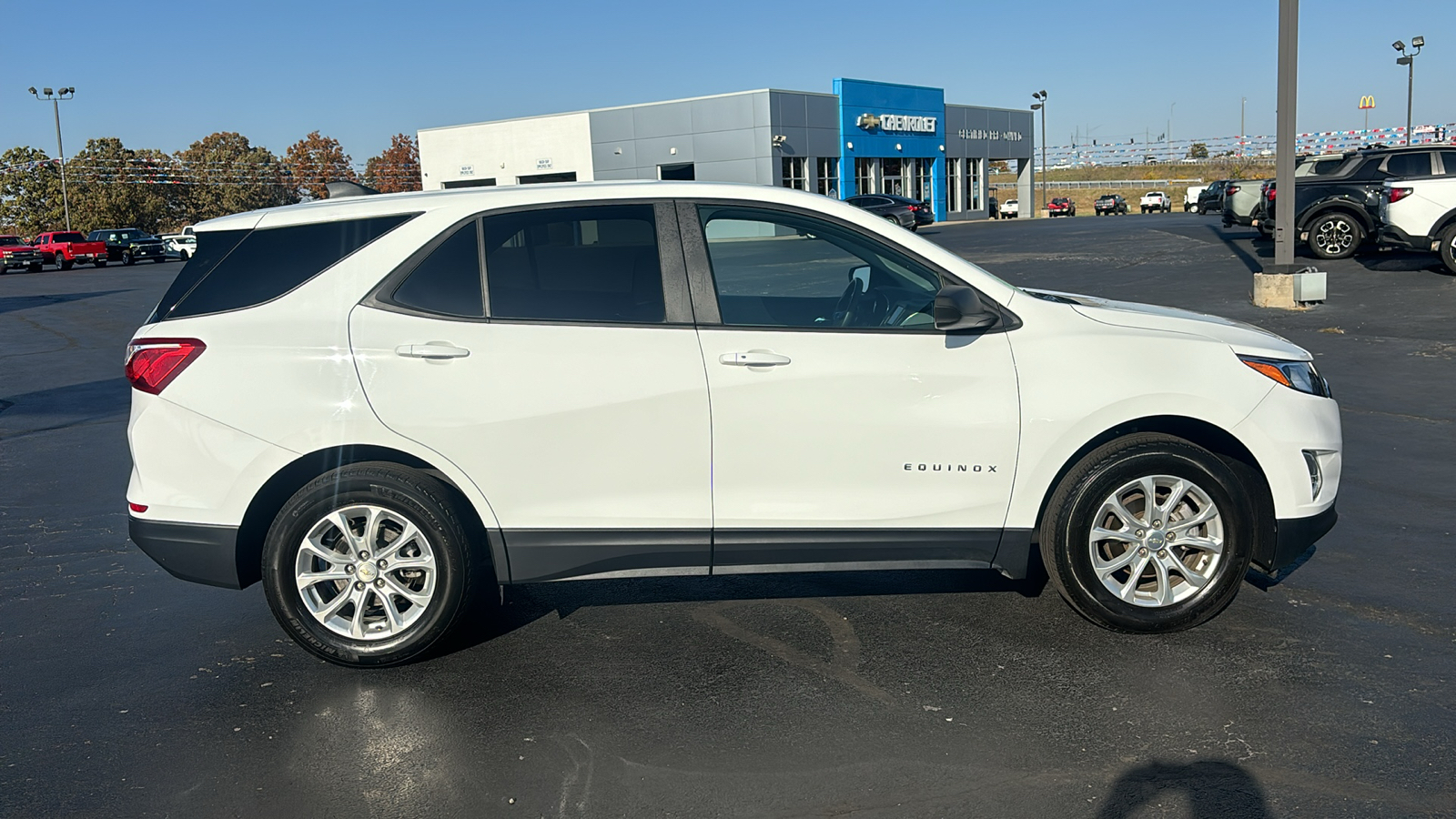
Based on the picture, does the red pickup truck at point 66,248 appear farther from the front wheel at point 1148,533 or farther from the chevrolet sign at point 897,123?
the front wheel at point 1148,533

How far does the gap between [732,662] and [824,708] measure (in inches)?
22.0

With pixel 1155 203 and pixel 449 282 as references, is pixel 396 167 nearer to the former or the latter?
pixel 1155 203

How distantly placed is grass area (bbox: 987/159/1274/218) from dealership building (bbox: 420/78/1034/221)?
10989 millimetres

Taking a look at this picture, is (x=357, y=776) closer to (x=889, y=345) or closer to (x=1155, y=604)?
(x=889, y=345)

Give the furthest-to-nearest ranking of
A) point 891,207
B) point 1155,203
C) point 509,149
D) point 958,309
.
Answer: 1. point 1155,203
2. point 509,149
3. point 891,207
4. point 958,309

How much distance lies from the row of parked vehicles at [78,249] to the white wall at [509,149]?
574 inches

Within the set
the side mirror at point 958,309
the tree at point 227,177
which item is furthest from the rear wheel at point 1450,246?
the tree at point 227,177

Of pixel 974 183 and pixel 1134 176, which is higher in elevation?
pixel 1134 176

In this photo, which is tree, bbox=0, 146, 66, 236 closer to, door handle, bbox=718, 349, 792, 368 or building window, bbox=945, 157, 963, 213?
building window, bbox=945, 157, 963, 213

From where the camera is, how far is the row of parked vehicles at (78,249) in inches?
1896

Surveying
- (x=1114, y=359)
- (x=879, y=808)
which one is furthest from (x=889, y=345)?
(x=879, y=808)

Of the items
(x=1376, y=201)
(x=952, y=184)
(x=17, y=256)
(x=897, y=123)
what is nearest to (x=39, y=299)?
(x=17, y=256)

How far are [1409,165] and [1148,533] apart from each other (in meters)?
18.1

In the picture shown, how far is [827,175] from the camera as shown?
59625 mm
